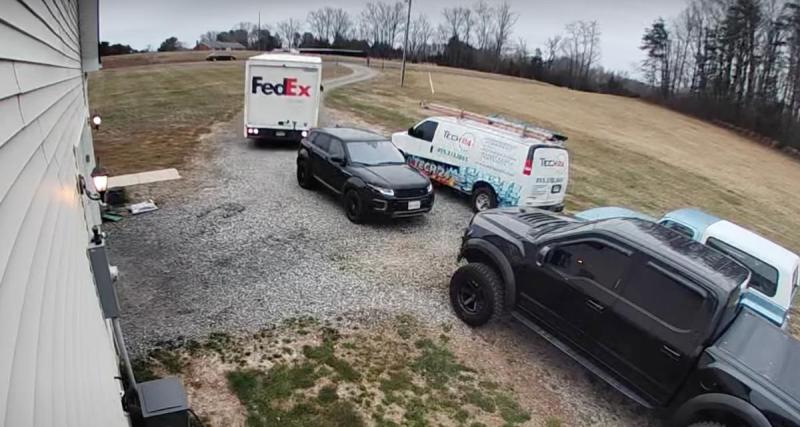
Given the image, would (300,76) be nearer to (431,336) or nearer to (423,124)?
(423,124)

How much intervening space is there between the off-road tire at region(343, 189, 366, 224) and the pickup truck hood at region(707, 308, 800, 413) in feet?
20.9

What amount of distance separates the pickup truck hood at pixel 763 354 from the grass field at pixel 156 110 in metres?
12.5

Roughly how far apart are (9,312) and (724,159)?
118ft

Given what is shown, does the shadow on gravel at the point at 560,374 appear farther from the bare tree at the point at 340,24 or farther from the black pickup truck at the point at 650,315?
the bare tree at the point at 340,24

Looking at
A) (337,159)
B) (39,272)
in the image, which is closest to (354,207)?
(337,159)

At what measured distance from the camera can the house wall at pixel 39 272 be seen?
1.60 m

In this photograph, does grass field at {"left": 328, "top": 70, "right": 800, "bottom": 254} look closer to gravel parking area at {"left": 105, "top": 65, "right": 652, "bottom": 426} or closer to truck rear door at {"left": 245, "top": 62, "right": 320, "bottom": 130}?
truck rear door at {"left": 245, "top": 62, "right": 320, "bottom": 130}

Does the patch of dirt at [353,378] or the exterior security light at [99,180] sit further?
the exterior security light at [99,180]

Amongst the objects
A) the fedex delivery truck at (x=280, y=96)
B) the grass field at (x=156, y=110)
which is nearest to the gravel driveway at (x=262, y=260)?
the grass field at (x=156, y=110)

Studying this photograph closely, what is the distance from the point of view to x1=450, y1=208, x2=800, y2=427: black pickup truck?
4.66m

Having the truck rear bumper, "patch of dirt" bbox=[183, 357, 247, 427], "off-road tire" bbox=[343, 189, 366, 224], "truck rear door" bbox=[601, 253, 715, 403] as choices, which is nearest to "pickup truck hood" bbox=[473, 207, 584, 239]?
"truck rear door" bbox=[601, 253, 715, 403]

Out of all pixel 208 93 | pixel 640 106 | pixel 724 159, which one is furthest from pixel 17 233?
pixel 640 106

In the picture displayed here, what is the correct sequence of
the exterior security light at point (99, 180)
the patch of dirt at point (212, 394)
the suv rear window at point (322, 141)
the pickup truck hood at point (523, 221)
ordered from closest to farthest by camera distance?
the patch of dirt at point (212, 394), the pickup truck hood at point (523, 221), the exterior security light at point (99, 180), the suv rear window at point (322, 141)

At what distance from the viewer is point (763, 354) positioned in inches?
195
